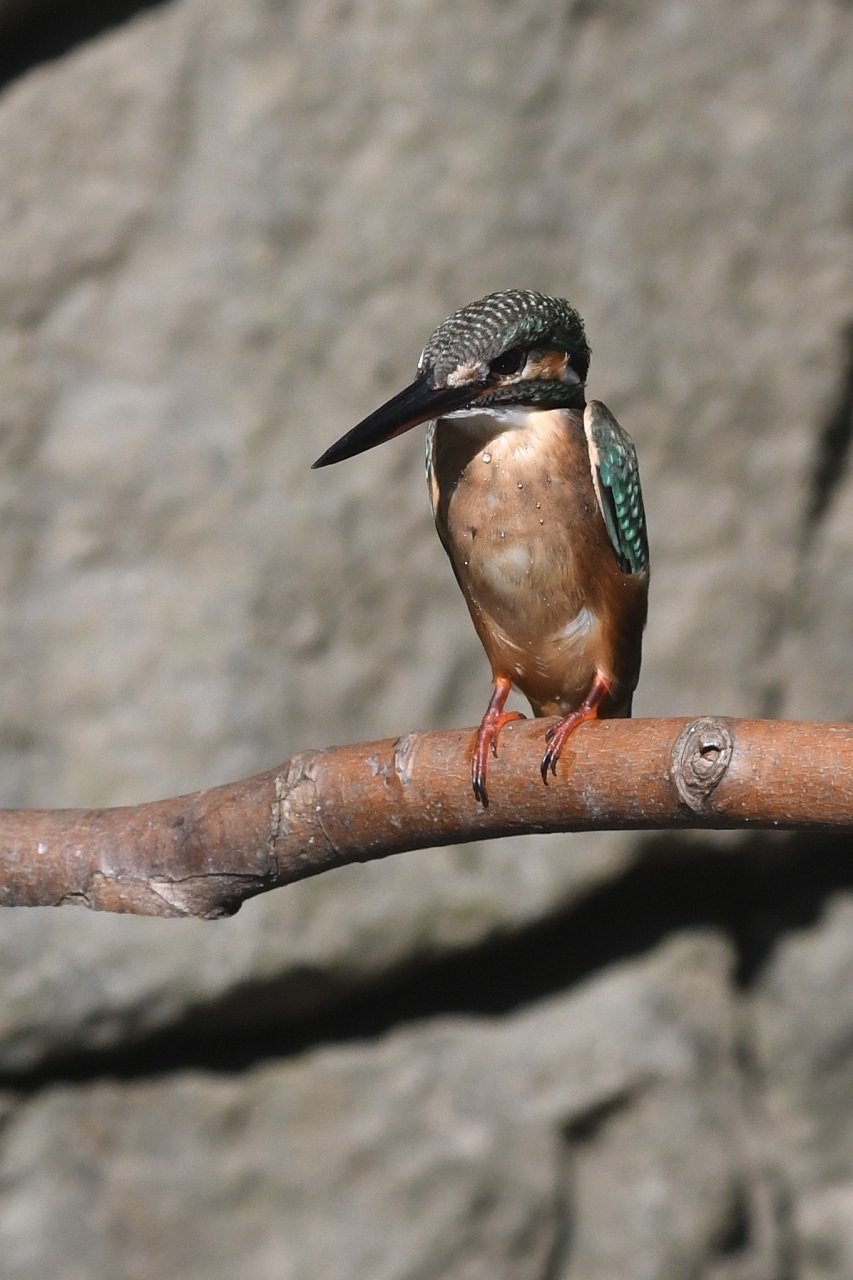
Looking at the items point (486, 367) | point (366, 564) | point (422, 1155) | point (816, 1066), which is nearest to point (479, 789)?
point (486, 367)

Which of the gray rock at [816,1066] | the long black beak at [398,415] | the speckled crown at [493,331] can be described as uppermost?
the speckled crown at [493,331]

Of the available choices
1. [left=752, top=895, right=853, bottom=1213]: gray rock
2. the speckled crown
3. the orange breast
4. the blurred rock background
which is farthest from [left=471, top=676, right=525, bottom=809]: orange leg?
[left=752, top=895, right=853, bottom=1213]: gray rock

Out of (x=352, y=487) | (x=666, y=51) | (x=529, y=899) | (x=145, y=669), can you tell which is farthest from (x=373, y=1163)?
(x=666, y=51)

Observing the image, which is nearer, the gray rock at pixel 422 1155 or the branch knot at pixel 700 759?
the branch knot at pixel 700 759

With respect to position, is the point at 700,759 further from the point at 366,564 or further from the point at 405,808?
the point at 366,564

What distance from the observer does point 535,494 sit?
7.38 ft

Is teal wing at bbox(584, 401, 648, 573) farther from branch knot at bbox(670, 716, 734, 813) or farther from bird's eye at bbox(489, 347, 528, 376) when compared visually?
branch knot at bbox(670, 716, 734, 813)

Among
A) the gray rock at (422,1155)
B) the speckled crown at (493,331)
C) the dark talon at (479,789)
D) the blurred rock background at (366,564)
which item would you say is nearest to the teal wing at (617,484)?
the speckled crown at (493,331)

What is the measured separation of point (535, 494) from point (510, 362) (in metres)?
0.20

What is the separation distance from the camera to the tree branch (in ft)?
5.16

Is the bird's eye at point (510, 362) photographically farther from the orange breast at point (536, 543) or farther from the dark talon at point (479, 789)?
the dark talon at point (479, 789)

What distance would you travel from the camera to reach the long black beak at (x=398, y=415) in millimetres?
2047

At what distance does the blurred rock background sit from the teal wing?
866 mm

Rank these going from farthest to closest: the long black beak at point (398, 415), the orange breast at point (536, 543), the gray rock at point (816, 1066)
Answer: the gray rock at point (816, 1066) → the orange breast at point (536, 543) → the long black beak at point (398, 415)
